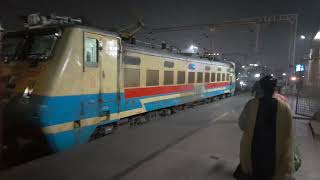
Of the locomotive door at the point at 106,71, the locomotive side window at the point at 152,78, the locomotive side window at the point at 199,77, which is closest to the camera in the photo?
the locomotive door at the point at 106,71

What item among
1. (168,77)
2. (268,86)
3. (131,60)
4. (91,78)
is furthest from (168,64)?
(268,86)

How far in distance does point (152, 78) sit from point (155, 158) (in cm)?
490

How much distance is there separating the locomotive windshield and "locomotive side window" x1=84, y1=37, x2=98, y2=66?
74 centimetres

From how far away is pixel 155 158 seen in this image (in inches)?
266

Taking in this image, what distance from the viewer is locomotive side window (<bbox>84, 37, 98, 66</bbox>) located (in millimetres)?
7543

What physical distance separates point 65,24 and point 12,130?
2.73 metres

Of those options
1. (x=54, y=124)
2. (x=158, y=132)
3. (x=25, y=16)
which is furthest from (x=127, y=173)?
(x=25, y=16)

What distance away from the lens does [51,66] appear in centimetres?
673

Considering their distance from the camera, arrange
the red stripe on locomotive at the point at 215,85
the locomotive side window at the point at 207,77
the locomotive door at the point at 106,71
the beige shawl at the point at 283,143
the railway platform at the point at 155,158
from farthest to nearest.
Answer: the red stripe on locomotive at the point at 215,85, the locomotive side window at the point at 207,77, the locomotive door at the point at 106,71, the railway platform at the point at 155,158, the beige shawl at the point at 283,143

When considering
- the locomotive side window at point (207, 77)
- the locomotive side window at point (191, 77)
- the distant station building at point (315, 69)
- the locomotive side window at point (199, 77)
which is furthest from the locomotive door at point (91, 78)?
the locomotive side window at point (207, 77)

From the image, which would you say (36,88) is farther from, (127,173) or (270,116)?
(270,116)

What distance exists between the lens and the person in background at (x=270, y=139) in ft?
11.0

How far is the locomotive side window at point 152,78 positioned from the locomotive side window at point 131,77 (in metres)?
0.84

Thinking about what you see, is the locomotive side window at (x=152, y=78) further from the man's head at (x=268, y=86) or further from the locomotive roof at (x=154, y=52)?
the man's head at (x=268, y=86)
